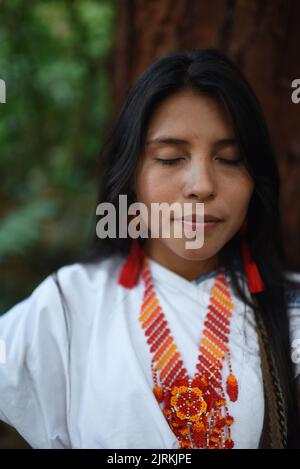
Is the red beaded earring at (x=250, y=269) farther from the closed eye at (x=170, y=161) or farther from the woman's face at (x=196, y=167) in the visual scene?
the closed eye at (x=170, y=161)

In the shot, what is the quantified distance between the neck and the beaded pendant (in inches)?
5.2

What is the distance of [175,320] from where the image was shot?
1371mm

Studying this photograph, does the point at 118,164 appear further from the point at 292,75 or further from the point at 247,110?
the point at 292,75

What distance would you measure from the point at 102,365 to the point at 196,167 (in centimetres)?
64

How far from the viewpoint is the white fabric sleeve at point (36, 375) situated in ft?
4.25

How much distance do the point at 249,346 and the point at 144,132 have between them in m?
0.71

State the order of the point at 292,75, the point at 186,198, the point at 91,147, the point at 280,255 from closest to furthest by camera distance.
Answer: the point at 186,198
the point at 280,255
the point at 292,75
the point at 91,147

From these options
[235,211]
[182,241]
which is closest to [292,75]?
[235,211]

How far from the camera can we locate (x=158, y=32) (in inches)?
73.8

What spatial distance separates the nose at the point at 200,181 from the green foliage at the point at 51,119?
5.11 ft

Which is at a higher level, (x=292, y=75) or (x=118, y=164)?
(x=292, y=75)

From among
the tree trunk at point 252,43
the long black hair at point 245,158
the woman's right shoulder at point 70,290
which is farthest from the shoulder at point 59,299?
the tree trunk at point 252,43

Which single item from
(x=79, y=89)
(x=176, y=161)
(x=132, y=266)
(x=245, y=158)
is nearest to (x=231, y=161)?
(x=245, y=158)

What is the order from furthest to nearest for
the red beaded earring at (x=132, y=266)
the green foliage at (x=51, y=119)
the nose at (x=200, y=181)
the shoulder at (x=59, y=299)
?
1. the green foliage at (x=51, y=119)
2. the red beaded earring at (x=132, y=266)
3. the shoulder at (x=59, y=299)
4. the nose at (x=200, y=181)
